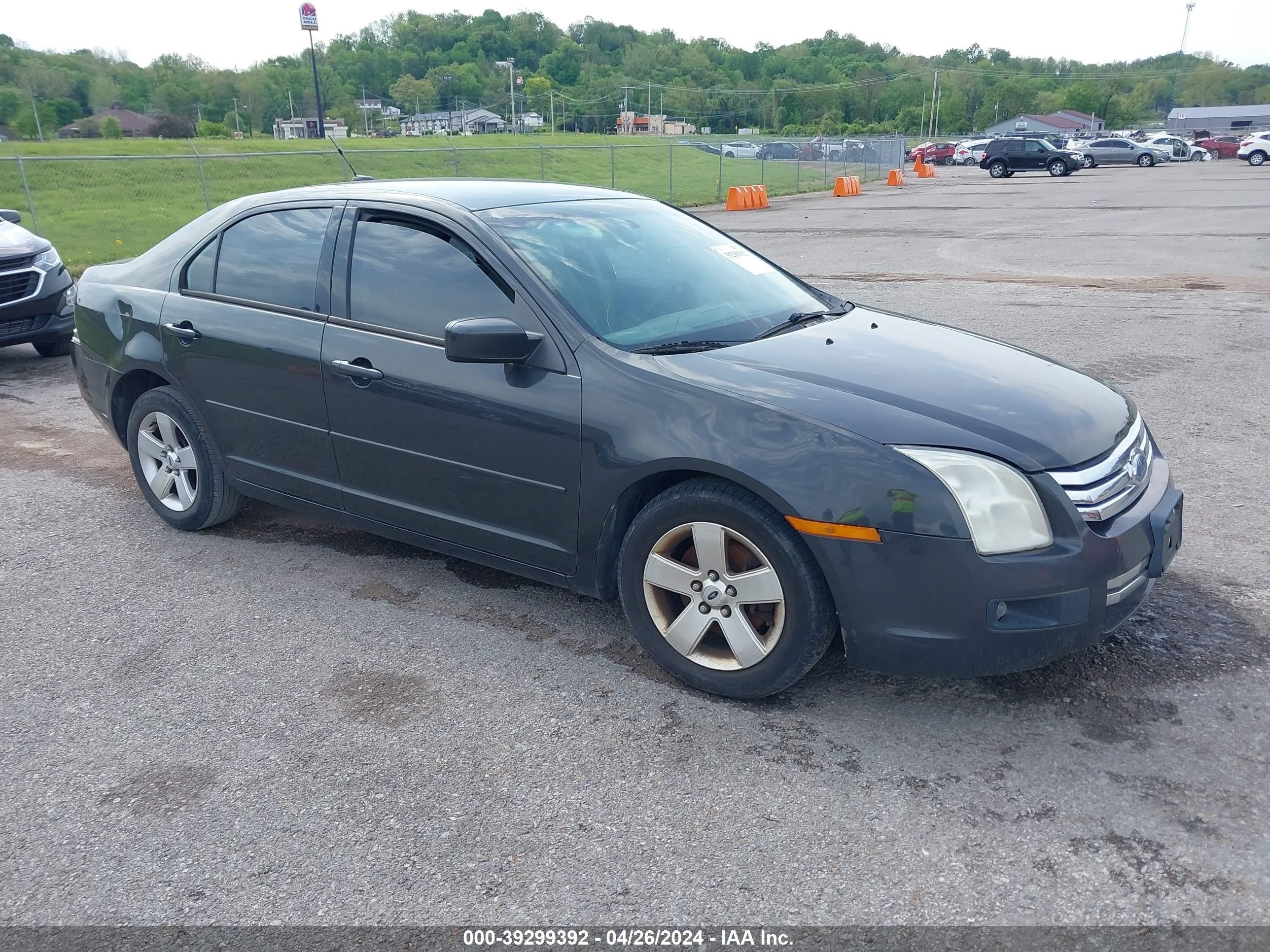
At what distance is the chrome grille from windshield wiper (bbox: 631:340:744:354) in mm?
1212

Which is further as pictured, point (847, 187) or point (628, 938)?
point (847, 187)

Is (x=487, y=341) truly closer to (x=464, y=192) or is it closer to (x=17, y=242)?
(x=464, y=192)

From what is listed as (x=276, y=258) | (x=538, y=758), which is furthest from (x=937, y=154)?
(x=538, y=758)

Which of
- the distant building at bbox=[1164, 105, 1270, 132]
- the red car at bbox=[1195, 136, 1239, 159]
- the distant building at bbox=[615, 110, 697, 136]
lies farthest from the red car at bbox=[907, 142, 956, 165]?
the distant building at bbox=[1164, 105, 1270, 132]

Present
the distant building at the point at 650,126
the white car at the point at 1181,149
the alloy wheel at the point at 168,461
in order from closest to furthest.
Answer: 1. the alloy wheel at the point at 168,461
2. the white car at the point at 1181,149
3. the distant building at the point at 650,126

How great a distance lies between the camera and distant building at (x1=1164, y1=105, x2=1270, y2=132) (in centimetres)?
11206

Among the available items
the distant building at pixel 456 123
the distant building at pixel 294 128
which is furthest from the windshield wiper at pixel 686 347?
the distant building at pixel 456 123

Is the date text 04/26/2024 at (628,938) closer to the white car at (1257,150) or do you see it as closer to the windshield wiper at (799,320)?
the windshield wiper at (799,320)

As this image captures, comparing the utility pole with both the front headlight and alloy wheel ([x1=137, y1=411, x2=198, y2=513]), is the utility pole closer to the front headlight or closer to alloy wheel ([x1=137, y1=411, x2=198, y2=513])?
alloy wheel ([x1=137, y1=411, x2=198, y2=513])

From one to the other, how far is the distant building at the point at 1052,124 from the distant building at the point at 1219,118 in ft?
26.0

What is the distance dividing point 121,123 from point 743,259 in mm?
85126

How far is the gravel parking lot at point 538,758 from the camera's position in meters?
2.50

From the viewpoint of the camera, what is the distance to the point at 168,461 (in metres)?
4.98

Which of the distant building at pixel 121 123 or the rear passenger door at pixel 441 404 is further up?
→ the distant building at pixel 121 123
